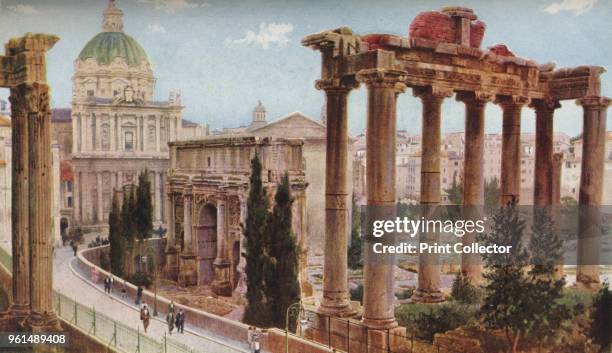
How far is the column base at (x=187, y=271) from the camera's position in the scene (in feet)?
49.6

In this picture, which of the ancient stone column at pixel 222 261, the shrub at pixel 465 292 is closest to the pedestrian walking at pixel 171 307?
the ancient stone column at pixel 222 261

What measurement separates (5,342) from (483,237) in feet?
22.8

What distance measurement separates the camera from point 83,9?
34.0ft

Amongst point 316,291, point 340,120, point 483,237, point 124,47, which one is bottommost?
point 316,291

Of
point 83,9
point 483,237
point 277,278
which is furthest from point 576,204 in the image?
point 83,9

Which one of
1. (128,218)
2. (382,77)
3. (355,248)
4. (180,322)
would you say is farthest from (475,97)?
(128,218)

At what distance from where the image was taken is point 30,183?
9.70 metres

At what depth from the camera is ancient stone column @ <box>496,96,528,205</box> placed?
40.8 ft

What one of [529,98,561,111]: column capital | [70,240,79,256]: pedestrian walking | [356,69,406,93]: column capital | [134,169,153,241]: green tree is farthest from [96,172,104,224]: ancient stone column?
[529,98,561,111]: column capital

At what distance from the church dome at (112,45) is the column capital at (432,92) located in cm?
436

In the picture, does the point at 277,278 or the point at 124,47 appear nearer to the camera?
the point at 124,47

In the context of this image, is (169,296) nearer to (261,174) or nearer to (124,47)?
(261,174)

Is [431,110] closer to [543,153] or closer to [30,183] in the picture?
[543,153]

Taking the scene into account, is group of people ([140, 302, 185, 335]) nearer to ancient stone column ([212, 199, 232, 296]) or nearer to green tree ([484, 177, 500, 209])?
ancient stone column ([212, 199, 232, 296])
